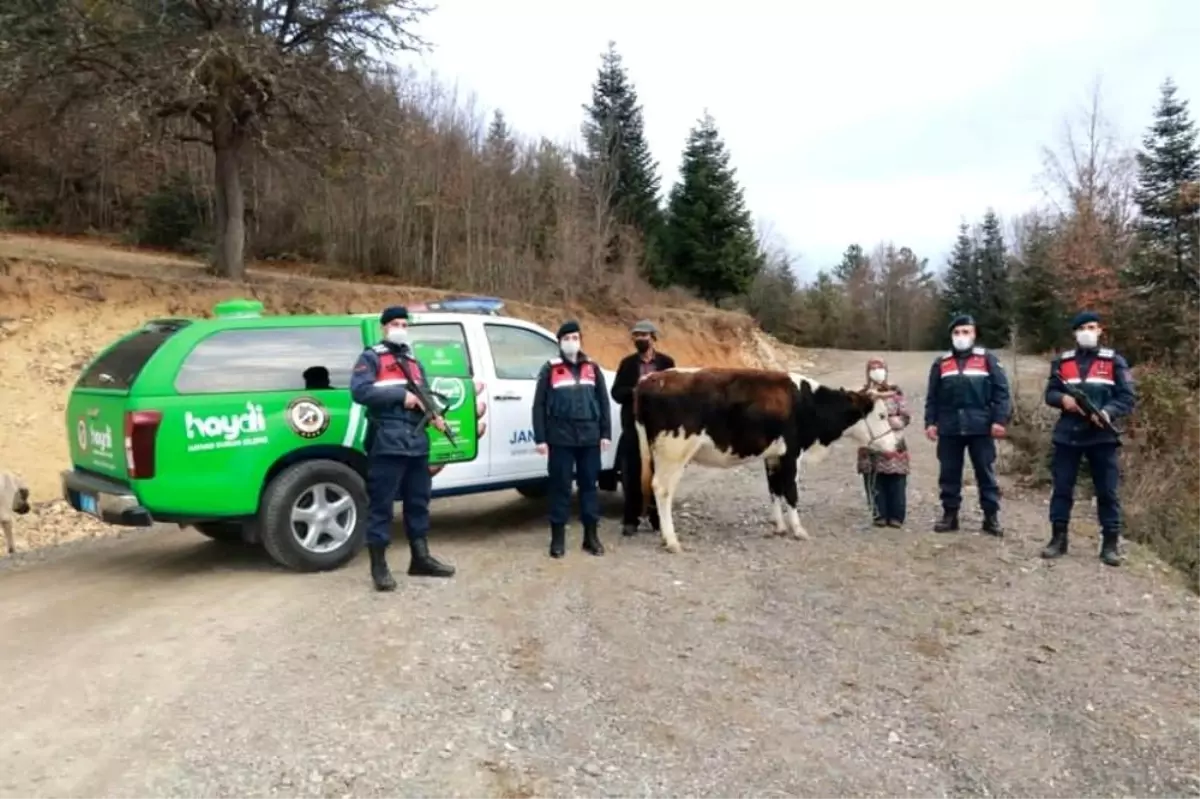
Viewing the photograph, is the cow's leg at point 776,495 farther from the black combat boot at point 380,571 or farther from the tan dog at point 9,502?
the tan dog at point 9,502

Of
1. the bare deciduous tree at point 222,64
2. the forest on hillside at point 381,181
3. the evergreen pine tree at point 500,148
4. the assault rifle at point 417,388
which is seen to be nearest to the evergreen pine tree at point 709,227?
the forest on hillside at point 381,181

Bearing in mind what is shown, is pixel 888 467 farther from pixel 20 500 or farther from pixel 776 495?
pixel 20 500

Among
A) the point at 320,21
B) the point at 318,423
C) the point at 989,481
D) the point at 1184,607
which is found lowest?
the point at 1184,607

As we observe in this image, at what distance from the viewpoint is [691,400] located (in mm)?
8312

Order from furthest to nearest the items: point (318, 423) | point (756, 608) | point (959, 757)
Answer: point (318, 423), point (756, 608), point (959, 757)

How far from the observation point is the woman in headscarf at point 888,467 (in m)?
8.94

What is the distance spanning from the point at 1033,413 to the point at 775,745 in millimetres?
11755

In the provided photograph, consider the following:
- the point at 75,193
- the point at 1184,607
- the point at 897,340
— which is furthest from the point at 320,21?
the point at 897,340

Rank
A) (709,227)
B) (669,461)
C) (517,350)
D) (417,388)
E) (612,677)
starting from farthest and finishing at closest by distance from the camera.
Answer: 1. (709,227)
2. (517,350)
3. (669,461)
4. (417,388)
5. (612,677)

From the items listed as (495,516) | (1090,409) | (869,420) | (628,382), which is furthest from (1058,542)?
(495,516)

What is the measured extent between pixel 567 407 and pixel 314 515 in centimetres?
214

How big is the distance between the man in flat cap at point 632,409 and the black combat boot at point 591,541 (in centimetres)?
76

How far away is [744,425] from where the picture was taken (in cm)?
848

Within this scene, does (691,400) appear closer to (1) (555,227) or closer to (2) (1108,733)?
(2) (1108,733)
